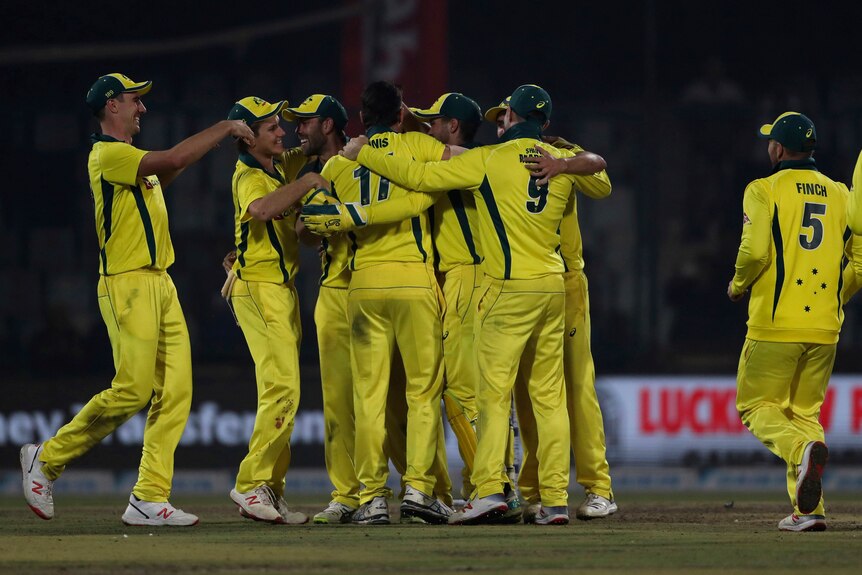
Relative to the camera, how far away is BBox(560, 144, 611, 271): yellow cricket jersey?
7098mm

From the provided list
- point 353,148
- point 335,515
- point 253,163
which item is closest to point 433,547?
point 335,515

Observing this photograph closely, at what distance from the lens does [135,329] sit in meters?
6.96

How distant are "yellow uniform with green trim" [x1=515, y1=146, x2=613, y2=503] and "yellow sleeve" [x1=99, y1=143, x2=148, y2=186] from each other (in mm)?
1984

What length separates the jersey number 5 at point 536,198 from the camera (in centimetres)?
687

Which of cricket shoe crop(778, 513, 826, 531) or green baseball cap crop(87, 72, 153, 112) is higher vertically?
green baseball cap crop(87, 72, 153, 112)

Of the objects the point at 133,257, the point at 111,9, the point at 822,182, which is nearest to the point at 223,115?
the point at 111,9

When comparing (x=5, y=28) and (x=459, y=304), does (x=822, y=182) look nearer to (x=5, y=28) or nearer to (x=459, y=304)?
(x=459, y=304)

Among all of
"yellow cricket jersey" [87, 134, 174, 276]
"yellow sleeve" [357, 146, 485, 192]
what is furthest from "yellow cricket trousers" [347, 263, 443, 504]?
"yellow cricket jersey" [87, 134, 174, 276]

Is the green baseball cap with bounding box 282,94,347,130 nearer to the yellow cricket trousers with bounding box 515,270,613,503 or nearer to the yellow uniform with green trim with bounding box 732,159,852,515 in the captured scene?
the yellow cricket trousers with bounding box 515,270,613,503

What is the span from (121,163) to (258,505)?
65.2 inches

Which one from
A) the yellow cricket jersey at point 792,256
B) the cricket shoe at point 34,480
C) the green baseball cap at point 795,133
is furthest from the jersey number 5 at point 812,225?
the cricket shoe at point 34,480

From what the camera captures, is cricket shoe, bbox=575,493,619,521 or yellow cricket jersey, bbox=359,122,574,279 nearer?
yellow cricket jersey, bbox=359,122,574,279

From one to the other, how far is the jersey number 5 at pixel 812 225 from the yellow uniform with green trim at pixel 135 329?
2.84 metres

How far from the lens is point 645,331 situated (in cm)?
→ 1226
